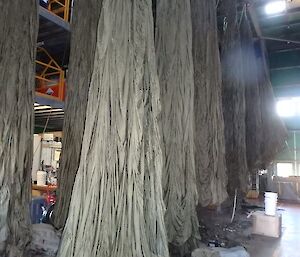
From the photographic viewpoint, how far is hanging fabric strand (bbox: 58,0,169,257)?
701mm

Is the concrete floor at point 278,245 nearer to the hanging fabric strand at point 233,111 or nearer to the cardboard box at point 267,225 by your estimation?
the cardboard box at point 267,225

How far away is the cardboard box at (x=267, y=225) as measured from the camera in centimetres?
274

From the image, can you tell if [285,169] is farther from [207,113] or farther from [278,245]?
[207,113]

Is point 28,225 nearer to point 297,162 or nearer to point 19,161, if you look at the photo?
point 19,161

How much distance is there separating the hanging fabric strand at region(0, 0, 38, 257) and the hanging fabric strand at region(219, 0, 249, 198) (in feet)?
4.70

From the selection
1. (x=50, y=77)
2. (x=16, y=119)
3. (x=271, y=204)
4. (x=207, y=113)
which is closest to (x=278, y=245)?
(x=271, y=204)

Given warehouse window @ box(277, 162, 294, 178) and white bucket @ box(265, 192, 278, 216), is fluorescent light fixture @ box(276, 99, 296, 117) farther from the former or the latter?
white bucket @ box(265, 192, 278, 216)

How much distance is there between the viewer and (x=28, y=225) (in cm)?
125

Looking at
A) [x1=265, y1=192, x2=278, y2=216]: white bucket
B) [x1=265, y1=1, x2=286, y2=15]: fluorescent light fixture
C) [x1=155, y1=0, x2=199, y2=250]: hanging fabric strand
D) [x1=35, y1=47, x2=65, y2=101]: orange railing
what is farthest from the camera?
[x1=265, y1=1, x2=286, y2=15]: fluorescent light fixture

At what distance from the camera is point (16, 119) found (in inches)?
51.2

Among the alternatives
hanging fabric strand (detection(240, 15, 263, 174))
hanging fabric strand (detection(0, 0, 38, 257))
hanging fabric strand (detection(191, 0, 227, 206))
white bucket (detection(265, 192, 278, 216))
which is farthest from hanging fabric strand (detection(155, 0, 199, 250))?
white bucket (detection(265, 192, 278, 216))

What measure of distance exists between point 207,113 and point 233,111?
0.69m

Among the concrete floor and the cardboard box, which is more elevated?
the cardboard box

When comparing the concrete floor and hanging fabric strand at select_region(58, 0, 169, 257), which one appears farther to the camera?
the concrete floor
